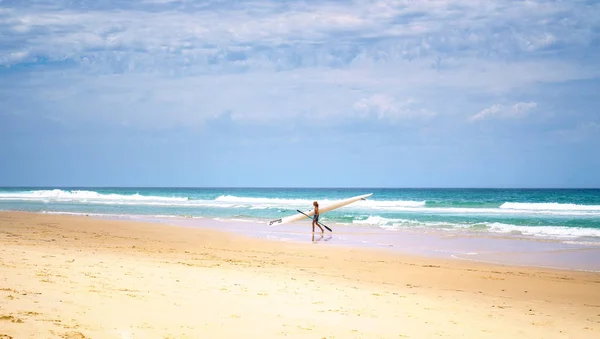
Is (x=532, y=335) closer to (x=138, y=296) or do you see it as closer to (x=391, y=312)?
(x=391, y=312)

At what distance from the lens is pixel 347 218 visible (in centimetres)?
2966

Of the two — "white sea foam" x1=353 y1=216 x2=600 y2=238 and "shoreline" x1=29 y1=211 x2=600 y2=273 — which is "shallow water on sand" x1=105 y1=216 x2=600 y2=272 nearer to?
"shoreline" x1=29 y1=211 x2=600 y2=273

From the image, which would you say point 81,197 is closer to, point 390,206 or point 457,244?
point 390,206

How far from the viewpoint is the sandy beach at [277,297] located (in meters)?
5.95

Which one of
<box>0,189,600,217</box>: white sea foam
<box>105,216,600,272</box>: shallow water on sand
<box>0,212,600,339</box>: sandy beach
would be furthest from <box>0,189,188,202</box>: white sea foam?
<box>0,212,600,339</box>: sandy beach

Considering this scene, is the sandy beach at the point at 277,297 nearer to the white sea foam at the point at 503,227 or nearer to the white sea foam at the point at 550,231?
the white sea foam at the point at 550,231

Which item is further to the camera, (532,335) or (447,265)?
(447,265)

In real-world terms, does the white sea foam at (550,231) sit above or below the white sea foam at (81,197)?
below

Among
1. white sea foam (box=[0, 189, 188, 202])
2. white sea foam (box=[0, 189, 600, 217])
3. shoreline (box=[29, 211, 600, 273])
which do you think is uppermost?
white sea foam (box=[0, 189, 188, 202])

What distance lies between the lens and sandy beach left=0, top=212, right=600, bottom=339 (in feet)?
19.5

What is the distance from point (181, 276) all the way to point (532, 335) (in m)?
5.16

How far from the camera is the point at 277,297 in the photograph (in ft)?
25.7

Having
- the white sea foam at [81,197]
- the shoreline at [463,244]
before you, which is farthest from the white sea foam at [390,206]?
the shoreline at [463,244]

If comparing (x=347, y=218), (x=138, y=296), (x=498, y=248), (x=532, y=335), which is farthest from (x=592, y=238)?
(x=138, y=296)
